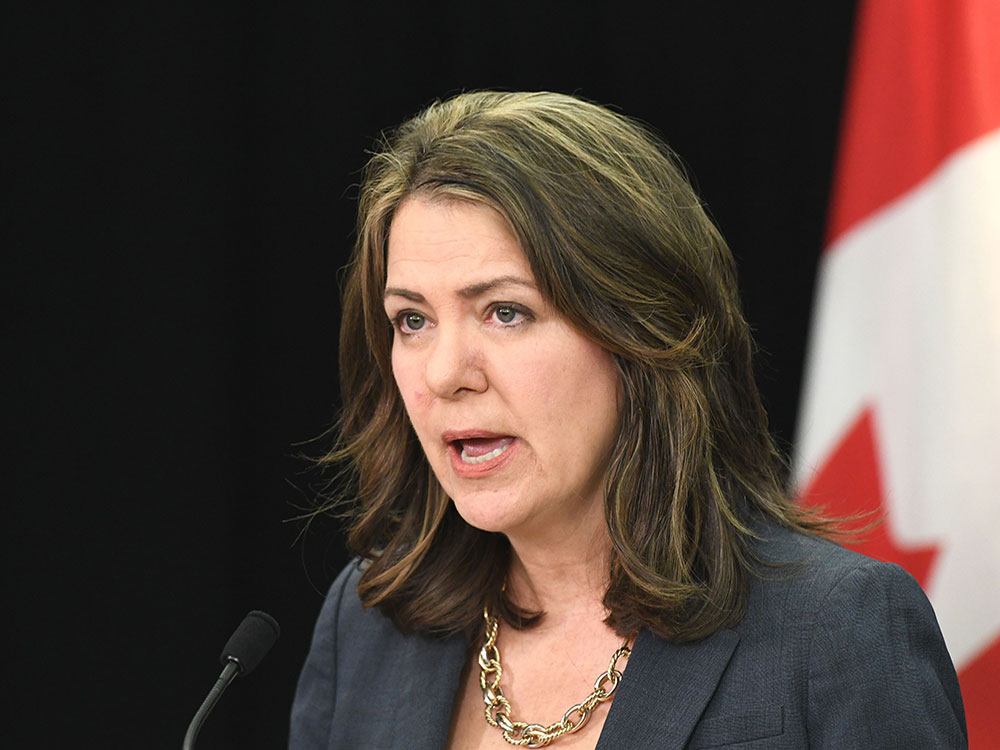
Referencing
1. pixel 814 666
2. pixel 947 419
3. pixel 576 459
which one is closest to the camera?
pixel 814 666

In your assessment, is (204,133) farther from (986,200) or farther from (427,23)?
(986,200)

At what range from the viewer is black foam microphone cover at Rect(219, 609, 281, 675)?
63.1 inches

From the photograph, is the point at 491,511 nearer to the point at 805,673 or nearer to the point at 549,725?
the point at 549,725

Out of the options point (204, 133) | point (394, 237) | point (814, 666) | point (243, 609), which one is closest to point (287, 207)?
point (204, 133)

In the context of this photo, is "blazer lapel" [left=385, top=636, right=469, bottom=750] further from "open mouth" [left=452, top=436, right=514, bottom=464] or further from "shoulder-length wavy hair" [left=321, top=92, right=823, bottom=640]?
"open mouth" [left=452, top=436, right=514, bottom=464]

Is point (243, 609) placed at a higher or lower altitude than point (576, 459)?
lower

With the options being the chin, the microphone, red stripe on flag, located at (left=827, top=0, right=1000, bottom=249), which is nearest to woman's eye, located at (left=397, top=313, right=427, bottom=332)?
the chin

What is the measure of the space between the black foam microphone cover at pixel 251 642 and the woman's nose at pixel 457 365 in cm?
36

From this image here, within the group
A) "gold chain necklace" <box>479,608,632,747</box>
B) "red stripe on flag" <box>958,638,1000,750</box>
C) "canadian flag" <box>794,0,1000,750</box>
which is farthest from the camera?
"canadian flag" <box>794,0,1000,750</box>

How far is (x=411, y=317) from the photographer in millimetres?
1729

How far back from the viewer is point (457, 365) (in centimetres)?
162

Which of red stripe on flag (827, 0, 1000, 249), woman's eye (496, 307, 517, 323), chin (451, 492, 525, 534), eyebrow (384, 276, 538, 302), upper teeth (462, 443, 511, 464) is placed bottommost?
chin (451, 492, 525, 534)

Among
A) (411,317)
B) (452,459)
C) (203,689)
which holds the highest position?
(411,317)

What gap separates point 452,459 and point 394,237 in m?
0.30
